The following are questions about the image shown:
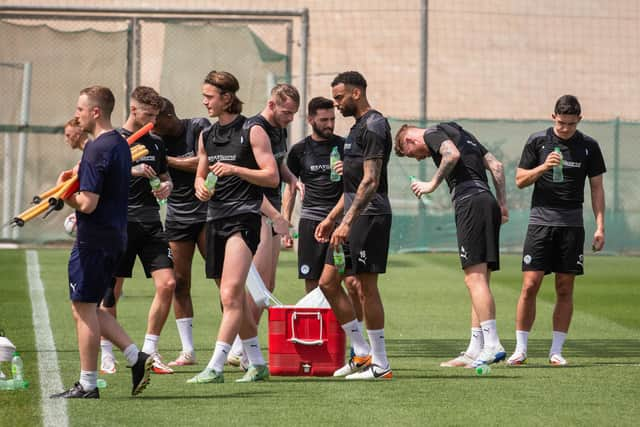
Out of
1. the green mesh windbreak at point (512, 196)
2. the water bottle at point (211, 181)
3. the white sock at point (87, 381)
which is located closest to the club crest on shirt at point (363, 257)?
the water bottle at point (211, 181)

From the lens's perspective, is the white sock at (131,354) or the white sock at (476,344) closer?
the white sock at (131,354)

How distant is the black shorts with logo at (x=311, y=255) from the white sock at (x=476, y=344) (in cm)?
156

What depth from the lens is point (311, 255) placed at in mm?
11461

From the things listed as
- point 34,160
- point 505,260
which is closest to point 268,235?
point 505,260

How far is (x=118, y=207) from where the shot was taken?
8258 mm

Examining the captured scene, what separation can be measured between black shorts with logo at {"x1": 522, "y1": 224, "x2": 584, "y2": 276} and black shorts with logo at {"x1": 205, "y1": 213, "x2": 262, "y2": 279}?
8.42 ft

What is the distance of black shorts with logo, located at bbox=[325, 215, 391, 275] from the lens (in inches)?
376

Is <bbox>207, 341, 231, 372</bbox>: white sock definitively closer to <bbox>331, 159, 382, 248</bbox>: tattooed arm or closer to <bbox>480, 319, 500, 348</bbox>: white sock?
<bbox>331, 159, 382, 248</bbox>: tattooed arm

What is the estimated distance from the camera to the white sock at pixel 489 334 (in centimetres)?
1006

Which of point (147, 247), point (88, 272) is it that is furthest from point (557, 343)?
point (88, 272)

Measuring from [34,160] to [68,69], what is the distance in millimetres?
1962

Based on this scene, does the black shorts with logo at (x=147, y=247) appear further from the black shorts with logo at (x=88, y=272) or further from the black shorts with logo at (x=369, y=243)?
the black shorts with logo at (x=88, y=272)

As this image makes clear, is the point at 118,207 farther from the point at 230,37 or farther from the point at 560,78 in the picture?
the point at 560,78

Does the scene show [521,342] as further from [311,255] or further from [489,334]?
[311,255]
